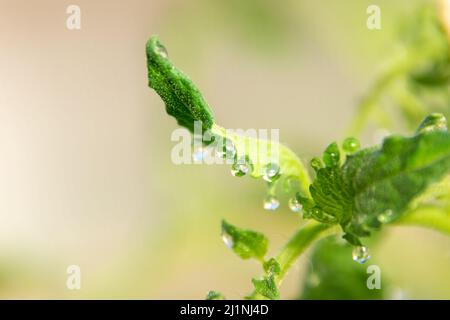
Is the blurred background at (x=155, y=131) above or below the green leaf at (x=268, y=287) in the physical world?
above

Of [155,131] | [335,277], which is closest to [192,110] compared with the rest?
[335,277]

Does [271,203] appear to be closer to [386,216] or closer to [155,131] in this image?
[386,216]

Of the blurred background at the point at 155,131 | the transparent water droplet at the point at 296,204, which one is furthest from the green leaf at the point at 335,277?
the transparent water droplet at the point at 296,204

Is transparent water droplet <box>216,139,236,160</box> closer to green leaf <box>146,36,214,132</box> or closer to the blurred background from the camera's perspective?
green leaf <box>146,36,214,132</box>

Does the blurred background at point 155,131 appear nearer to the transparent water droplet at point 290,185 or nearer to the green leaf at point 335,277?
the green leaf at point 335,277

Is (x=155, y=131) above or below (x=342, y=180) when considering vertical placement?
above
